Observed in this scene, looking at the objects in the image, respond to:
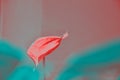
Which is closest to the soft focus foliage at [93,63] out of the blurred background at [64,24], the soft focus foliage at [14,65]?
the blurred background at [64,24]

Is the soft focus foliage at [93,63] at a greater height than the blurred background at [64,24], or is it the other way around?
the blurred background at [64,24]

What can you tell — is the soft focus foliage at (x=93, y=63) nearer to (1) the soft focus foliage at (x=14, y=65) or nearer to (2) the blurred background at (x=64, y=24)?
(2) the blurred background at (x=64, y=24)

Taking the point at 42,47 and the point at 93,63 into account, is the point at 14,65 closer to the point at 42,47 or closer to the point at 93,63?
the point at 42,47

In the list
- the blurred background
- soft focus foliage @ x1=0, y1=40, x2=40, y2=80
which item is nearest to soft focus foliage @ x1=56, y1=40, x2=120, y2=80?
the blurred background

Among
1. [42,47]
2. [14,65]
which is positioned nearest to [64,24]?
[42,47]

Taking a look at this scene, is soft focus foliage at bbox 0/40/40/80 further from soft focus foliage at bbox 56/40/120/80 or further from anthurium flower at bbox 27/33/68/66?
soft focus foliage at bbox 56/40/120/80

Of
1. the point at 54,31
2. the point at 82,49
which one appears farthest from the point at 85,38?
the point at 54,31
